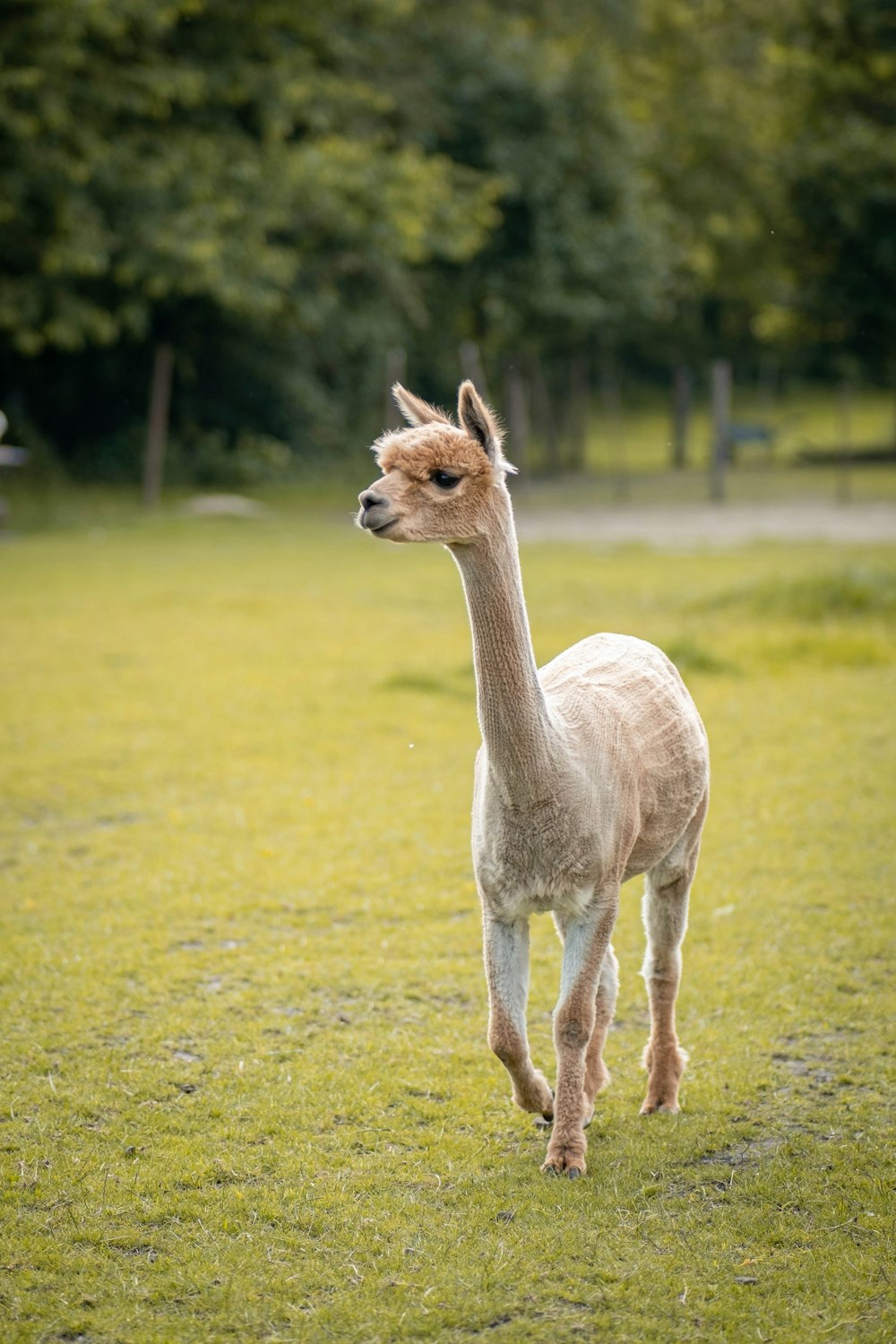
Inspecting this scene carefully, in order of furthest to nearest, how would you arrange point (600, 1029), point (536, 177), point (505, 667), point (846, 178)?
point (846, 178) < point (536, 177) < point (600, 1029) < point (505, 667)

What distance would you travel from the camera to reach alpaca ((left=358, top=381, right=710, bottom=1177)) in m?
3.64

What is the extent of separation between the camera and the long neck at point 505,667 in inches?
150

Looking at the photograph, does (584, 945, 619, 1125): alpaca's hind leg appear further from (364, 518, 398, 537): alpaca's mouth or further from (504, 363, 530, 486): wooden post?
(504, 363, 530, 486): wooden post

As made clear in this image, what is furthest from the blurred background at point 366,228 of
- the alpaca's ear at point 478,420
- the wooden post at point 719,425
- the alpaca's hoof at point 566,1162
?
the alpaca's hoof at point 566,1162

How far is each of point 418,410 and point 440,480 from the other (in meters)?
0.35

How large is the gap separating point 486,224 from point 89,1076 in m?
25.4

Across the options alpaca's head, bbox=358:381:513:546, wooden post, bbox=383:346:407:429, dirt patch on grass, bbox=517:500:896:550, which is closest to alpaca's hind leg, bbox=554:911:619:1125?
alpaca's head, bbox=358:381:513:546

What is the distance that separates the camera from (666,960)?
4.60m

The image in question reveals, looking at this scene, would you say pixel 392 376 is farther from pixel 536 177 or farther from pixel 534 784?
pixel 534 784

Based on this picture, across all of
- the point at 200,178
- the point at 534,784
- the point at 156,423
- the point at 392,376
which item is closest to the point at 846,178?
the point at 392,376

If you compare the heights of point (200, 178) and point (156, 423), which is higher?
point (200, 178)

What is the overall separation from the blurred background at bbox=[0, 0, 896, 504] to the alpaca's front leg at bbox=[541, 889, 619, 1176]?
17825 mm

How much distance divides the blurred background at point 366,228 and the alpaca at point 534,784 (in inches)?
687

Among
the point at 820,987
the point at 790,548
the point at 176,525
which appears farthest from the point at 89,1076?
the point at 176,525
